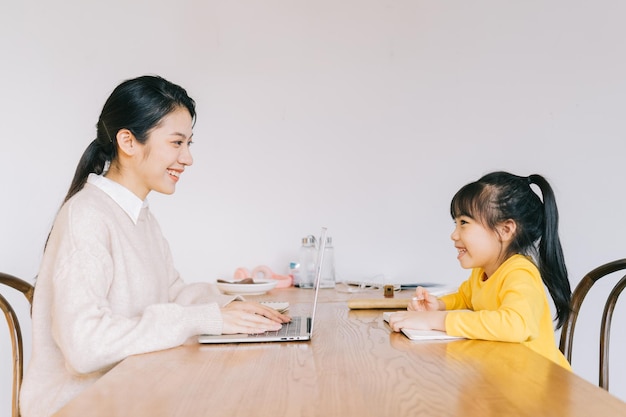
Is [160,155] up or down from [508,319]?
up

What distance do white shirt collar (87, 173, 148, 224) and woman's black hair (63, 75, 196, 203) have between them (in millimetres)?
83

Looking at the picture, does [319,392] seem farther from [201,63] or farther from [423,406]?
[201,63]

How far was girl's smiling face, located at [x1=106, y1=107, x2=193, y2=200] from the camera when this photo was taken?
1.40 meters

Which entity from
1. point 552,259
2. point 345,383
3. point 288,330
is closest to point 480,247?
point 552,259

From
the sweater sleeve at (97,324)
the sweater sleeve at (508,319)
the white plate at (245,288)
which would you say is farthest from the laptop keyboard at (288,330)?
the white plate at (245,288)

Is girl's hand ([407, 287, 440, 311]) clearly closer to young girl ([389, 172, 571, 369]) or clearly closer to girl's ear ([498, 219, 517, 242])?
young girl ([389, 172, 571, 369])

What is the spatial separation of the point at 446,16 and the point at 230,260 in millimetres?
1338

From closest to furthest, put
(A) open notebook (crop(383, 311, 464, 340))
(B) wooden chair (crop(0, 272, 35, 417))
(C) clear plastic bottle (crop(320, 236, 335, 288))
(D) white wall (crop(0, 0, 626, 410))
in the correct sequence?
(A) open notebook (crop(383, 311, 464, 340))
(B) wooden chair (crop(0, 272, 35, 417))
(C) clear plastic bottle (crop(320, 236, 335, 288))
(D) white wall (crop(0, 0, 626, 410))

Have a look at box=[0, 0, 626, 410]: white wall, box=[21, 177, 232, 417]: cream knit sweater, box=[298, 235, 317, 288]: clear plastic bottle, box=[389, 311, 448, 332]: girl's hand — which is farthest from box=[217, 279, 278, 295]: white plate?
box=[389, 311, 448, 332]: girl's hand

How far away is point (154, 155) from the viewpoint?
4.64 ft

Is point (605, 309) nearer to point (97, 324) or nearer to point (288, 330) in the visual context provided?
point (288, 330)

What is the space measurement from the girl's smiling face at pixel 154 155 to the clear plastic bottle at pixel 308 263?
88 cm

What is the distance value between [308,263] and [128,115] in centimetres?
108

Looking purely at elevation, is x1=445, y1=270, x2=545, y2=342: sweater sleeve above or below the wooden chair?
above
